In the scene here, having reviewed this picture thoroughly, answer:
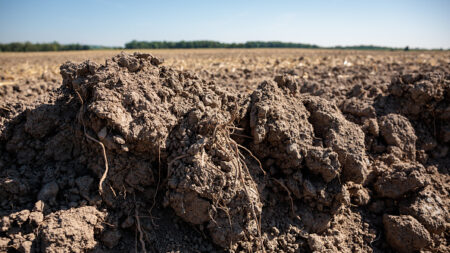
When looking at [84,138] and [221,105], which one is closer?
[84,138]

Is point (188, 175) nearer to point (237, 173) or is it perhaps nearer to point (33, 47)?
point (237, 173)

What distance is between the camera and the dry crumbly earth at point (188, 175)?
7.12 ft

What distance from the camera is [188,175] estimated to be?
2.23 metres

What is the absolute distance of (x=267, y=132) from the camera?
274 centimetres

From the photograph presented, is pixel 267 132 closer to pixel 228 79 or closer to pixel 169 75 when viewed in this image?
pixel 169 75

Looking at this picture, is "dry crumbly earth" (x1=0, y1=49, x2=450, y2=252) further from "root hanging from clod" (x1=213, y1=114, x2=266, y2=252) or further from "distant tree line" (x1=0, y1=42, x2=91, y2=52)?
"distant tree line" (x1=0, y1=42, x2=91, y2=52)

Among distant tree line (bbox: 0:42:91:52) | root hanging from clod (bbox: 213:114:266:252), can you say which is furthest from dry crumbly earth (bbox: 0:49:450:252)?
distant tree line (bbox: 0:42:91:52)

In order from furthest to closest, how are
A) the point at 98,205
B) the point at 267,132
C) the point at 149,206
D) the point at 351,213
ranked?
1. the point at 351,213
2. the point at 267,132
3. the point at 149,206
4. the point at 98,205

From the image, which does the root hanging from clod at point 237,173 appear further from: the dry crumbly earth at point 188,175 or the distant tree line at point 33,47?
the distant tree line at point 33,47

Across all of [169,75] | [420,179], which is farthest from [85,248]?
[420,179]

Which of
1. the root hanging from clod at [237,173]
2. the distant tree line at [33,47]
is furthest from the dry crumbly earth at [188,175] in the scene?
the distant tree line at [33,47]

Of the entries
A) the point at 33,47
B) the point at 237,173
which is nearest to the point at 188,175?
the point at 237,173

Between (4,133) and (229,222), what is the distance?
223 centimetres

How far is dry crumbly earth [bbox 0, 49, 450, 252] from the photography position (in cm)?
217
